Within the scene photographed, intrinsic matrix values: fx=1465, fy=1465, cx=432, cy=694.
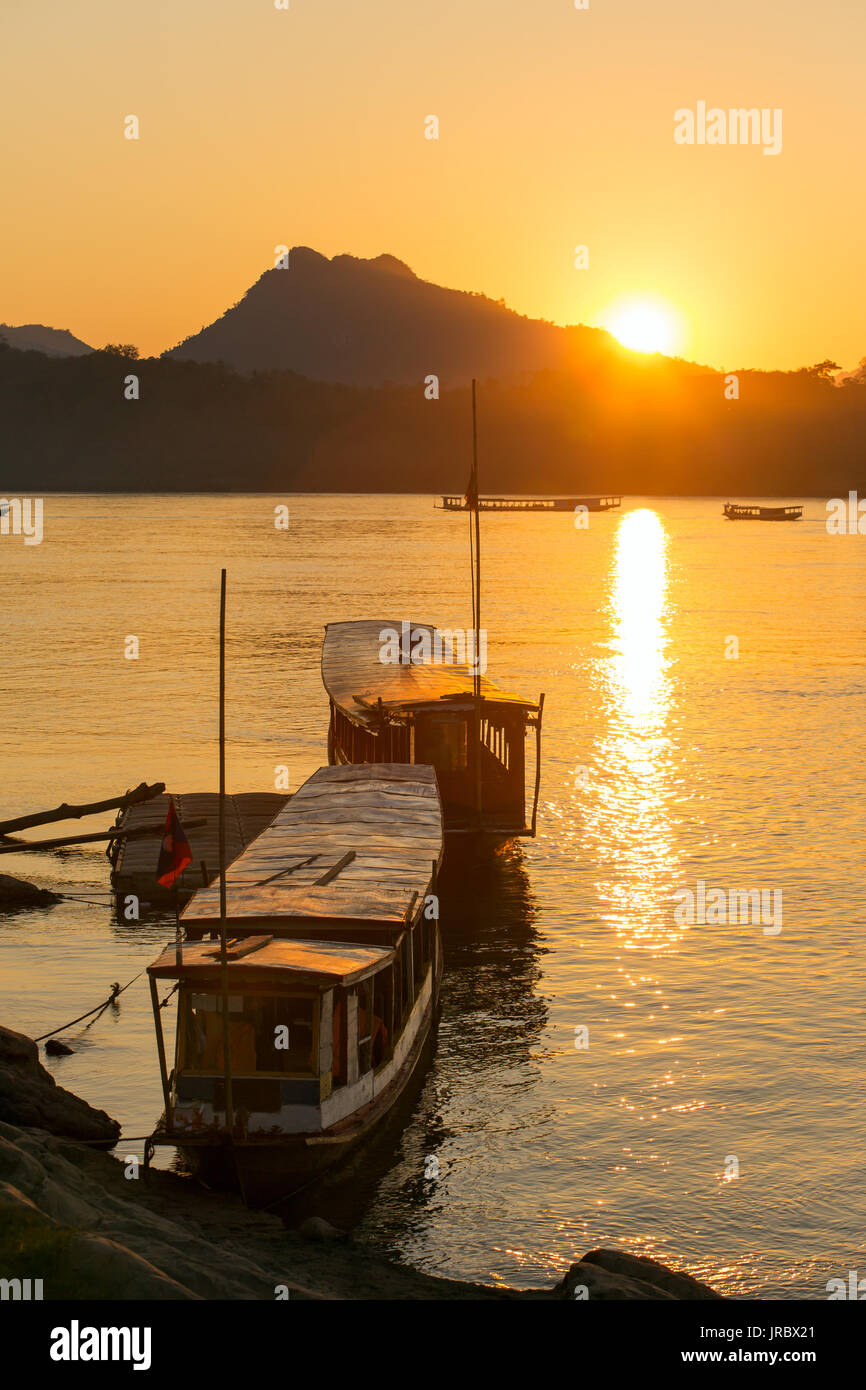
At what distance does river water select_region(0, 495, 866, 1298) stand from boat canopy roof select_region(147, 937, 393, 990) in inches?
141

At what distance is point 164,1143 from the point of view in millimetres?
20109

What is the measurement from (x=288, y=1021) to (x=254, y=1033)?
57 centimetres

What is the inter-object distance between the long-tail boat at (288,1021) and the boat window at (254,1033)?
2cm

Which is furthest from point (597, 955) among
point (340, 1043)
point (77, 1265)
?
point (77, 1265)

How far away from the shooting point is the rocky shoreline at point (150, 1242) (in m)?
14.2

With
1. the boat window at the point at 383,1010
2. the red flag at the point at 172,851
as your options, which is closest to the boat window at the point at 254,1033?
the boat window at the point at 383,1010

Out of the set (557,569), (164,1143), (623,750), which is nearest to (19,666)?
(623,750)

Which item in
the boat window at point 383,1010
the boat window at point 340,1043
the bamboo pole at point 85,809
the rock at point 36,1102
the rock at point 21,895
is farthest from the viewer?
the rock at point 21,895

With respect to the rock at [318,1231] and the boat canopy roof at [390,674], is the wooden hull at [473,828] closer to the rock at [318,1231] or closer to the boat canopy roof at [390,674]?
the boat canopy roof at [390,674]

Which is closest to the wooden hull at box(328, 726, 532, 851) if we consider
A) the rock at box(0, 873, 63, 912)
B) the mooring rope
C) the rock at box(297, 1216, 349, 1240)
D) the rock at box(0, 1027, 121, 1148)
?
the mooring rope

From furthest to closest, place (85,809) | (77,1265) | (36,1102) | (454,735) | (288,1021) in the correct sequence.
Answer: (454,735)
(85,809)
(36,1102)
(288,1021)
(77,1265)

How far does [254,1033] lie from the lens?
68.7 feet

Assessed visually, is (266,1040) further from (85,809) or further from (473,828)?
(473,828)
